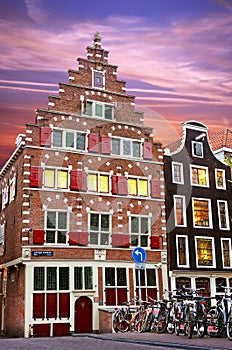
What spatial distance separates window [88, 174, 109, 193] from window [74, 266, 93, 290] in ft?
15.6

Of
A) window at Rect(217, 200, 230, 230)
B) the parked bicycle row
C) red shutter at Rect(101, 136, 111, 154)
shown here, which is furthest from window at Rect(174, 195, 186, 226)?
the parked bicycle row

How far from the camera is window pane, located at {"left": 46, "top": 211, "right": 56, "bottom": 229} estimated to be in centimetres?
2527

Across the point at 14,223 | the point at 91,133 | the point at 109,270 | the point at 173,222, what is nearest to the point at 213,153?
the point at 173,222

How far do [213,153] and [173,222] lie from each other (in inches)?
259

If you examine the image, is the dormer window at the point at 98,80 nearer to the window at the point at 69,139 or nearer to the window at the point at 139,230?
the window at the point at 69,139

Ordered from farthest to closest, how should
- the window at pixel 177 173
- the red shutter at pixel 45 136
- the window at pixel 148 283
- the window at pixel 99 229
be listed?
the window at pixel 177 173
the window at pixel 148 283
the red shutter at pixel 45 136
the window at pixel 99 229

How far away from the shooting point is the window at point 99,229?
26234 mm

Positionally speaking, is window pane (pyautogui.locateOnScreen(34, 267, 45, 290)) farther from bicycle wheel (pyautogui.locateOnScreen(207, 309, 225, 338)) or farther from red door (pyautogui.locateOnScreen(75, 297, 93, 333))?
bicycle wheel (pyautogui.locateOnScreen(207, 309, 225, 338))

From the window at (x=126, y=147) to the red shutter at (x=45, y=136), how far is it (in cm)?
433

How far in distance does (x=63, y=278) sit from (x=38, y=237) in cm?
267

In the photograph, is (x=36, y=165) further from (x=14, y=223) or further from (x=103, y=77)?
(x=103, y=77)

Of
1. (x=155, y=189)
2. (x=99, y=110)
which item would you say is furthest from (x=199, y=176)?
(x=99, y=110)

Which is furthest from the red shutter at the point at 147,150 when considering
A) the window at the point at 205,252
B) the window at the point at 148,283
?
the window at the point at 148,283

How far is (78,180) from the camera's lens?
87.0 feet
